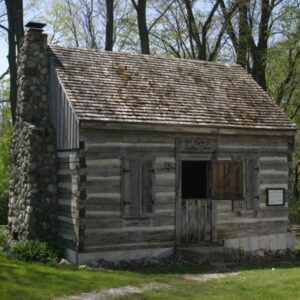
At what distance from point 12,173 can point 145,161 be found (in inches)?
177

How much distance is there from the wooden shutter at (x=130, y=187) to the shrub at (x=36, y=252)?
206 centimetres

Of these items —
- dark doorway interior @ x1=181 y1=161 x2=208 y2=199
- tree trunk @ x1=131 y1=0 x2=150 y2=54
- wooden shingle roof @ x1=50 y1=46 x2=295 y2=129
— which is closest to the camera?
wooden shingle roof @ x1=50 y1=46 x2=295 y2=129

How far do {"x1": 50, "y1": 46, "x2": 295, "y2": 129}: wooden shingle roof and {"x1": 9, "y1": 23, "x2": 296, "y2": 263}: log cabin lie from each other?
1.7 inches

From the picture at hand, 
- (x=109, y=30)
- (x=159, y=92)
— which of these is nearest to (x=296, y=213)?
(x=109, y=30)

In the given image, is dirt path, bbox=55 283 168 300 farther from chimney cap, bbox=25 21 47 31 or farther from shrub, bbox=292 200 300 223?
shrub, bbox=292 200 300 223

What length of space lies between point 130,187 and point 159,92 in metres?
3.16

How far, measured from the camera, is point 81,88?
47.7ft

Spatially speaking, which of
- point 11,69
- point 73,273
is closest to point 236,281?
point 73,273

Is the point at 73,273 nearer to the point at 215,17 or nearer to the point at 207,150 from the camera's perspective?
the point at 207,150

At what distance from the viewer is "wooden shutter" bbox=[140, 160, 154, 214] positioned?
558 inches

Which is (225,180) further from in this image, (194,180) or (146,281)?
(146,281)

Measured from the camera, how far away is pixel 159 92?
1570cm

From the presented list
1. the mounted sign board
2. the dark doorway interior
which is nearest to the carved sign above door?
the mounted sign board

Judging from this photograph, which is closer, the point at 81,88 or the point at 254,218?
the point at 81,88
